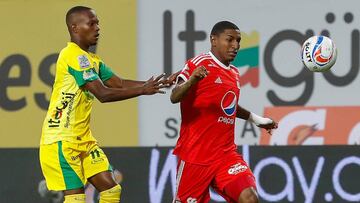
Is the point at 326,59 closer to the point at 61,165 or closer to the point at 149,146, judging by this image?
the point at 61,165

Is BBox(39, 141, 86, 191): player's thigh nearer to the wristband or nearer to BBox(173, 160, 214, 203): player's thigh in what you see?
BBox(173, 160, 214, 203): player's thigh

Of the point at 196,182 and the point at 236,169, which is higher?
the point at 236,169

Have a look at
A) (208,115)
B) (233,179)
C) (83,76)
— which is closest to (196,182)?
(233,179)

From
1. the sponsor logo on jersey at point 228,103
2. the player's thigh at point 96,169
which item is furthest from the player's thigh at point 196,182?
the player's thigh at point 96,169

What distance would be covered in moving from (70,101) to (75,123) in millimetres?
177

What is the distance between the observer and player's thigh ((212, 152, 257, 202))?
858 centimetres

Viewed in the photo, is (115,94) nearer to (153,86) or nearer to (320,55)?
(153,86)

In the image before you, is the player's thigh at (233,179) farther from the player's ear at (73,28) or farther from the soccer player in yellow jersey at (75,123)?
the player's ear at (73,28)

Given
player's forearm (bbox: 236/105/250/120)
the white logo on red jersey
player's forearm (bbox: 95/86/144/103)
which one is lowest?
player's forearm (bbox: 236/105/250/120)

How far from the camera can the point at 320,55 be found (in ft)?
30.3

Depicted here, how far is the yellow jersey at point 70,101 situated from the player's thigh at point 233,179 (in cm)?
115

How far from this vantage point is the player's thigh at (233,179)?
8578 mm

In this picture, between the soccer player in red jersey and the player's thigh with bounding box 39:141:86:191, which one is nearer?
the player's thigh with bounding box 39:141:86:191

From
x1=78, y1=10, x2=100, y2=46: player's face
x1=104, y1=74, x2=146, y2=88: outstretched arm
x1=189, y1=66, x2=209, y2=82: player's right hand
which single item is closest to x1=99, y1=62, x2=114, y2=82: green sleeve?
x1=104, y1=74, x2=146, y2=88: outstretched arm
